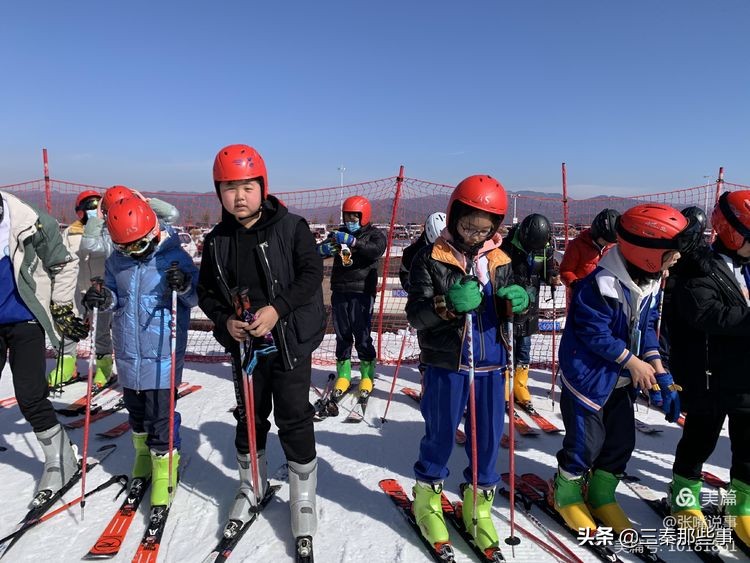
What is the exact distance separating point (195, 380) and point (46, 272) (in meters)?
2.92

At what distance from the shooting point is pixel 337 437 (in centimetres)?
441

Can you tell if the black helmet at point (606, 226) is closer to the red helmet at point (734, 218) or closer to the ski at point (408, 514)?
the red helmet at point (734, 218)

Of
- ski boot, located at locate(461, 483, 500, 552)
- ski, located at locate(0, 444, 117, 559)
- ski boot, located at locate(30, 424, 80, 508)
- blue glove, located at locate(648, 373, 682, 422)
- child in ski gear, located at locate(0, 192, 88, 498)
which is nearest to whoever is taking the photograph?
blue glove, located at locate(648, 373, 682, 422)

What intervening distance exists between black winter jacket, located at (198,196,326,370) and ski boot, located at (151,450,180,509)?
1115 millimetres

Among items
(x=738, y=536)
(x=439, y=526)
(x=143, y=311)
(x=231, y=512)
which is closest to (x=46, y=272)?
(x=143, y=311)

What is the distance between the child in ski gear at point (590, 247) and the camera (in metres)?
4.87

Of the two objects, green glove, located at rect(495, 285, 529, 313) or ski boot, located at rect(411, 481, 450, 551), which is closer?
Answer: green glove, located at rect(495, 285, 529, 313)

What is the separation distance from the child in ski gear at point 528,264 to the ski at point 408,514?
1.59 meters

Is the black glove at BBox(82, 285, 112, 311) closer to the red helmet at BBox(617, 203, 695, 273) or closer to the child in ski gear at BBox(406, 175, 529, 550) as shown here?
the child in ski gear at BBox(406, 175, 529, 550)

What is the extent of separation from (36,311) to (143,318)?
855mm

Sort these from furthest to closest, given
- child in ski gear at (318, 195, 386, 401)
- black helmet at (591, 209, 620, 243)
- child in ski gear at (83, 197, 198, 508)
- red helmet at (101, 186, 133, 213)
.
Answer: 1. child in ski gear at (318, 195, 386, 401)
2. black helmet at (591, 209, 620, 243)
3. red helmet at (101, 186, 133, 213)
4. child in ski gear at (83, 197, 198, 508)

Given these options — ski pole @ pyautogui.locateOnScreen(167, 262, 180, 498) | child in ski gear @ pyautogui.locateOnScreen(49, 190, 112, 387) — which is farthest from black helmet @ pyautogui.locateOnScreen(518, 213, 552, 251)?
child in ski gear @ pyautogui.locateOnScreen(49, 190, 112, 387)

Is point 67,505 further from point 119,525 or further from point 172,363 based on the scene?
point 172,363

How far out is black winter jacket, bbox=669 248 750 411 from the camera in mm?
2633
